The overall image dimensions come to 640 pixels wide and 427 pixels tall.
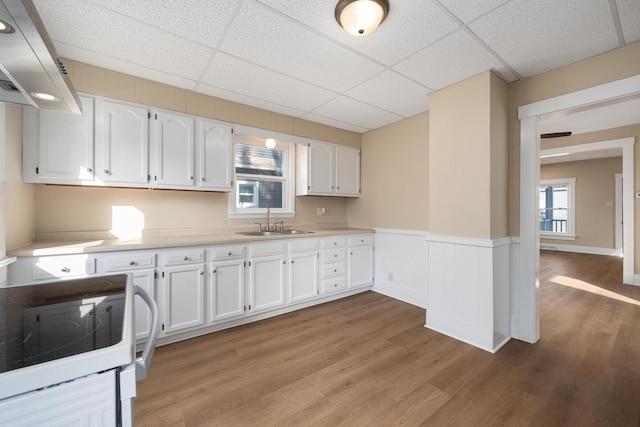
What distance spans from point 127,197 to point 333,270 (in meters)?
2.48

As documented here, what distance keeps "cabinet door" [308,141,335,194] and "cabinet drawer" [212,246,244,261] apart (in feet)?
4.56

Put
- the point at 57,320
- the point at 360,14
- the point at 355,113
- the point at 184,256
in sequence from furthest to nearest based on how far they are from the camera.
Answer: the point at 355,113, the point at 184,256, the point at 360,14, the point at 57,320

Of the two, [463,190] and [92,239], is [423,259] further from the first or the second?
[92,239]

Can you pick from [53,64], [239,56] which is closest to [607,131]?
[239,56]

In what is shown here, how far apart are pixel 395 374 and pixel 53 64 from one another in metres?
2.55

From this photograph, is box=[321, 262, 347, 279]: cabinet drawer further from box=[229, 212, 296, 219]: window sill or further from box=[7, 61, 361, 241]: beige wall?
box=[7, 61, 361, 241]: beige wall

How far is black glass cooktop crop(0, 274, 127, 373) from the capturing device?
65cm

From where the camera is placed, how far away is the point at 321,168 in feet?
12.6

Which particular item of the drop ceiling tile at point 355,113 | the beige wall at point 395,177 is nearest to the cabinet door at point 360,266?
the beige wall at point 395,177

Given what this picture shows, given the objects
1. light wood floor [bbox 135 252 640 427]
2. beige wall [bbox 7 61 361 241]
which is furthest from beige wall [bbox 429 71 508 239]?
beige wall [bbox 7 61 361 241]

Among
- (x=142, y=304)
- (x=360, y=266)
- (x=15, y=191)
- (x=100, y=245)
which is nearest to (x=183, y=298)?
(x=142, y=304)

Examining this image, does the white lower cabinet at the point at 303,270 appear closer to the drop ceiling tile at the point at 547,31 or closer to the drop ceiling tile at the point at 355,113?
the drop ceiling tile at the point at 355,113

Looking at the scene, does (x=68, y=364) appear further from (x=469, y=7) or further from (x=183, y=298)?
(x=469, y=7)

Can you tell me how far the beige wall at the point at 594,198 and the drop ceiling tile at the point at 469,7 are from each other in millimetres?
7885
